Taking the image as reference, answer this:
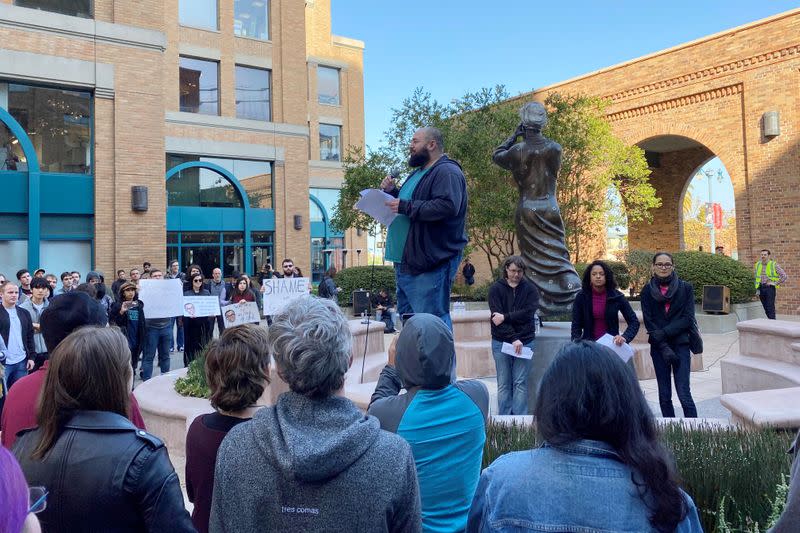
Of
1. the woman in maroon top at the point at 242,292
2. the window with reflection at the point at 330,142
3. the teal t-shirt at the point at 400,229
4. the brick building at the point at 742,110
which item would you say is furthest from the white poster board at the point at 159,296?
the window with reflection at the point at 330,142

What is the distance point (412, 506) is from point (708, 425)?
3.16 meters

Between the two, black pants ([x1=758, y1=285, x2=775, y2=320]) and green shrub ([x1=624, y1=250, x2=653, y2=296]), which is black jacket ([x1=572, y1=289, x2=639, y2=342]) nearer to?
black pants ([x1=758, y1=285, x2=775, y2=320])

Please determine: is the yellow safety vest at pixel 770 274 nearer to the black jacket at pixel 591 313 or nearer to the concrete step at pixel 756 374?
the concrete step at pixel 756 374

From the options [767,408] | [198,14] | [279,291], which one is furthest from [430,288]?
[198,14]

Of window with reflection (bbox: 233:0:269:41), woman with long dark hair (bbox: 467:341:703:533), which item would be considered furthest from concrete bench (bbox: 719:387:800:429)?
window with reflection (bbox: 233:0:269:41)

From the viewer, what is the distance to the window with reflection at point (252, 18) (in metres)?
26.0

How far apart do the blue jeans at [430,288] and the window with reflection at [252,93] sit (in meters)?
23.2

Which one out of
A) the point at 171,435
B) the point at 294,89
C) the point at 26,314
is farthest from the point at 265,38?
the point at 171,435

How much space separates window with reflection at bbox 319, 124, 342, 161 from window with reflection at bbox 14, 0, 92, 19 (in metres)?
20.2

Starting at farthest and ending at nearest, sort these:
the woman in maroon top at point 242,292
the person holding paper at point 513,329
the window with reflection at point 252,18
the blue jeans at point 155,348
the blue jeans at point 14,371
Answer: the window with reflection at point 252,18 → the woman in maroon top at point 242,292 → the blue jeans at point 155,348 → the blue jeans at point 14,371 → the person holding paper at point 513,329

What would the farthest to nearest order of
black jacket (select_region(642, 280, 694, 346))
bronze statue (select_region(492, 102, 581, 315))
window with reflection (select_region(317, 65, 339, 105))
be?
window with reflection (select_region(317, 65, 339, 105))
bronze statue (select_region(492, 102, 581, 315))
black jacket (select_region(642, 280, 694, 346))

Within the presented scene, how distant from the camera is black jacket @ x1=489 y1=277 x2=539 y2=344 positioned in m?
6.18

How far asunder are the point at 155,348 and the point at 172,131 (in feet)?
54.8

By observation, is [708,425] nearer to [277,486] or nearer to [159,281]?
[277,486]
